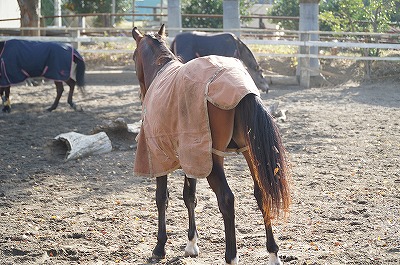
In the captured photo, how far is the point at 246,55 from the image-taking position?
41.8 ft

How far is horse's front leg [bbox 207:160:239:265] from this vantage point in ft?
12.6

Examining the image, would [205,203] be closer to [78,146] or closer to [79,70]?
[78,146]

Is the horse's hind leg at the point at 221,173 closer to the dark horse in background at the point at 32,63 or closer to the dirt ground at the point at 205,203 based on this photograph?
the dirt ground at the point at 205,203

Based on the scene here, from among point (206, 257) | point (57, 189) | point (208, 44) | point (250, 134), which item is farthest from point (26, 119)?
point (250, 134)

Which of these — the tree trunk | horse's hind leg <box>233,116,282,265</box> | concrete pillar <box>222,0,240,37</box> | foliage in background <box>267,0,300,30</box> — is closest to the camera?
horse's hind leg <box>233,116,282,265</box>

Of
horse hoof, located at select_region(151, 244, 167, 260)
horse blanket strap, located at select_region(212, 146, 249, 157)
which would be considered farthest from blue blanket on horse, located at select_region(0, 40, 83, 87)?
horse blanket strap, located at select_region(212, 146, 249, 157)

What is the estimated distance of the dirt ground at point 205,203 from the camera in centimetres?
447

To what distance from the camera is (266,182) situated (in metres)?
3.70

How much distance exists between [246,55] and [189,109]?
8.97 meters

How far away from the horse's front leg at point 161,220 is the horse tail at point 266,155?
109 cm

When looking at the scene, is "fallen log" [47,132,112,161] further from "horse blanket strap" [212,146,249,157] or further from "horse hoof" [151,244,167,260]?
"horse blanket strap" [212,146,249,157]

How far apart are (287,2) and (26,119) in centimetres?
1605

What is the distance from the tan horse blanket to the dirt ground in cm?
80

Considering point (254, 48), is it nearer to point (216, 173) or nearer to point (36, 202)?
point (36, 202)
